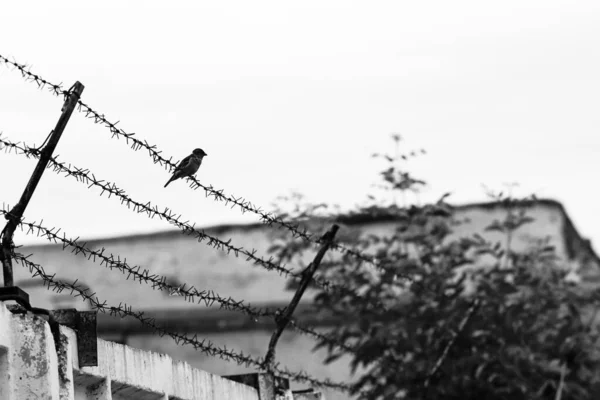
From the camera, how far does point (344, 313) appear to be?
12.1 m

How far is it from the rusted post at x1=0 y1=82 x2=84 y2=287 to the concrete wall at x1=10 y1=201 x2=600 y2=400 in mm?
14613

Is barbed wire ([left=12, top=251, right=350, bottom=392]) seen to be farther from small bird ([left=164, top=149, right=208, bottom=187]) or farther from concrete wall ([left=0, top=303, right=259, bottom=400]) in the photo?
small bird ([left=164, top=149, right=208, bottom=187])

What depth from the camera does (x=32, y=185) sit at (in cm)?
576

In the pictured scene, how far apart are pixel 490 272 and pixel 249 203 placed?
6.28 m

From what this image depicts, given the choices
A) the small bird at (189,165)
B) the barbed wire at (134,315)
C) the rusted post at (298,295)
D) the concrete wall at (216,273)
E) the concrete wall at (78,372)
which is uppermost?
the concrete wall at (216,273)

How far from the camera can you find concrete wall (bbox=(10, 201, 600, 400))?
2086 centimetres

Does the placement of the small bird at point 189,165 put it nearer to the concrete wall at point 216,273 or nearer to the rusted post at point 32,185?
the rusted post at point 32,185

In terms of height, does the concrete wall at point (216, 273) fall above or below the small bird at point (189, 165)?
above

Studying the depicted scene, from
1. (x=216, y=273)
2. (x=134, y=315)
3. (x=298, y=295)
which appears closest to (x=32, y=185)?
(x=134, y=315)

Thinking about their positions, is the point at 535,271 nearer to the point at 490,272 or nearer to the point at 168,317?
the point at 490,272

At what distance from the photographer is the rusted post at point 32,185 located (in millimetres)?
5656

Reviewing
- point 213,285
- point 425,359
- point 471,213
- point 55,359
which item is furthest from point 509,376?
point 213,285

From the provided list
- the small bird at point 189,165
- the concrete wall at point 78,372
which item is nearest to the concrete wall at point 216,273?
the small bird at point 189,165

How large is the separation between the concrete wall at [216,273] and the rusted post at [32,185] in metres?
14.6
